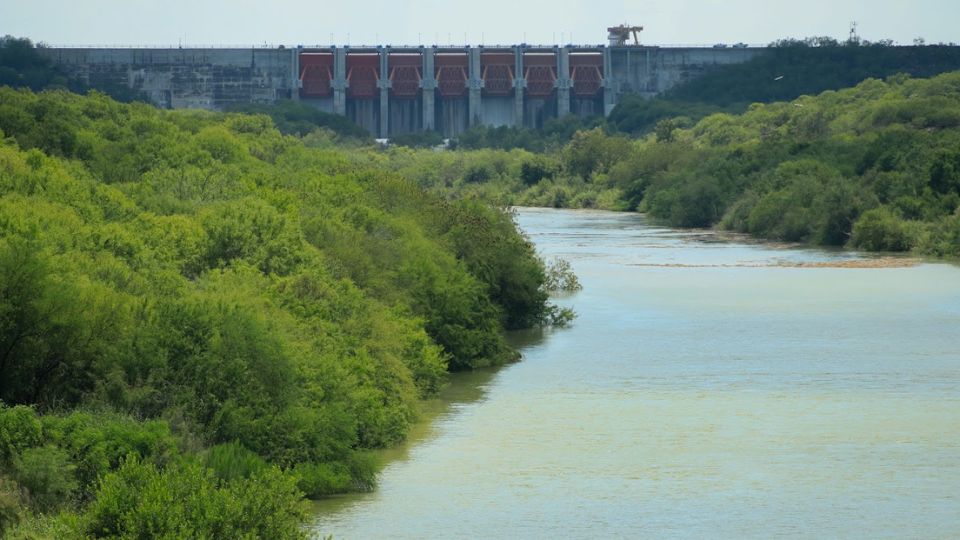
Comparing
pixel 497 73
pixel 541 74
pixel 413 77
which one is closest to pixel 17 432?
pixel 413 77

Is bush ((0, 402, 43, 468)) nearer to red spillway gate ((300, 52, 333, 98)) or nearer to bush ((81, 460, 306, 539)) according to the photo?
bush ((81, 460, 306, 539))

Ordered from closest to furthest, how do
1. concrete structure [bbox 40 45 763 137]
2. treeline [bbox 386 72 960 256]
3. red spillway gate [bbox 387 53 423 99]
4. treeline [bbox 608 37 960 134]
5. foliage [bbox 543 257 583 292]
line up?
foliage [bbox 543 257 583 292]
treeline [bbox 386 72 960 256]
treeline [bbox 608 37 960 134]
concrete structure [bbox 40 45 763 137]
red spillway gate [bbox 387 53 423 99]

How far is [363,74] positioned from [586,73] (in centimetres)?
1649

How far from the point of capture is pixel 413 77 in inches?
5468

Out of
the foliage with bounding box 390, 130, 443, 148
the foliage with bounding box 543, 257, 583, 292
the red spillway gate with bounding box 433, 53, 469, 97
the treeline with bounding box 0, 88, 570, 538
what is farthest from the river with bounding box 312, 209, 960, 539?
the red spillway gate with bounding box 433, 53, 469, 97

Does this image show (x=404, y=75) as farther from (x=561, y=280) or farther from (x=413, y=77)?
(x=561, y=280)

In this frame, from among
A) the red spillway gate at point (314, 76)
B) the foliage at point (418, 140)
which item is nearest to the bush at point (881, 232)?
the foliage at point (418, 140)

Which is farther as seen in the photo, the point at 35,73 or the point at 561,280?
the point at 35,73

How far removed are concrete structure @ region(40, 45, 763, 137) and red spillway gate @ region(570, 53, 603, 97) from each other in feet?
0.24

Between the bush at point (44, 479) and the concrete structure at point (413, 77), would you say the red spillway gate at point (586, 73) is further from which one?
the bush at point (44, 479)

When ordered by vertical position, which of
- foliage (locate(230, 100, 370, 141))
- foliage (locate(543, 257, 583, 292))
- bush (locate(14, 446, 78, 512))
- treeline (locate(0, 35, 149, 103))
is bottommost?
foliage (locate(543, 257, 583, 292))

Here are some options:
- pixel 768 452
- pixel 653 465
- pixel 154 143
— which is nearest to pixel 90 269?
pixel 653 465

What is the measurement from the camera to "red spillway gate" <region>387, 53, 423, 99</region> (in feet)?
454

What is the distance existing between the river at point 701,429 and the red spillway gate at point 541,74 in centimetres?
9002
